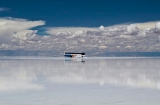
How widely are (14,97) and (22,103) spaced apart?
75.0 inches

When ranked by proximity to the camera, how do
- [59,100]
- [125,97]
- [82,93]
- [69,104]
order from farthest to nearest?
[82,93] → [125,97] → [59,100] → [69,104]

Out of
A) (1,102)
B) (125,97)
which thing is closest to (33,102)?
(1,102)

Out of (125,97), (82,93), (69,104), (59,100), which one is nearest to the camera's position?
(69,104)

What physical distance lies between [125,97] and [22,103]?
547 cm

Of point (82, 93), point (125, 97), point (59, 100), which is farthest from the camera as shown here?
point (82, 93)

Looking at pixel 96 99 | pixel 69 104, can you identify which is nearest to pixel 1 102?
pixel 69 104

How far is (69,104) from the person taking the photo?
44.4ft

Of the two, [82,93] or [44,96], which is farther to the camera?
[82,93]

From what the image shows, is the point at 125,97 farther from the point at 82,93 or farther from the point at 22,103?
the point at 22,103

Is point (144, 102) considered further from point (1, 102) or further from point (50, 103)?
point (1, 102)

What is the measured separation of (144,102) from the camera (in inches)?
551

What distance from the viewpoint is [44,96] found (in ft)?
52.4

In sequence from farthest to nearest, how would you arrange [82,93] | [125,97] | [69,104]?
[82,93] → [125,97] → [69,104]

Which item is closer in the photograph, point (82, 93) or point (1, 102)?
point (1, 102)
